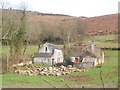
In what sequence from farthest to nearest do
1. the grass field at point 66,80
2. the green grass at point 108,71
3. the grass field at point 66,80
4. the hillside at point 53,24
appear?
the hillside at point 53,24, the green grass at point 108,71, the grass field at point 66,80, the grass field at point 66,80

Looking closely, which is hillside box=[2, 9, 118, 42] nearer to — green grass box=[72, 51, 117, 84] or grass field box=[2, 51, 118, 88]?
grass field box=[2, 51, 118, 88]

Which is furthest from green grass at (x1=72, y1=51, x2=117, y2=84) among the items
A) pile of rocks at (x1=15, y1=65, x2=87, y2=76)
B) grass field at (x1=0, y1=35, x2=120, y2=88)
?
pile of rocks at (x1=15, y1=65, x2=87, y2=76)

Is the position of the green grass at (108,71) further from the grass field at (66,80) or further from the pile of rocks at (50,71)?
the pile of rocks at (50,71)

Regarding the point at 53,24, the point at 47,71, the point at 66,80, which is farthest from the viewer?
the point at 53,24

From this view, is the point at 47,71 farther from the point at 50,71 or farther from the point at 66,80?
the point at 66,80

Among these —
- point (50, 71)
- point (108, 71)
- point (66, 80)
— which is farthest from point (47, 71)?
point (108, 71)

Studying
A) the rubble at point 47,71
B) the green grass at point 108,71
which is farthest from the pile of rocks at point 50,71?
the green grass at point 108,71

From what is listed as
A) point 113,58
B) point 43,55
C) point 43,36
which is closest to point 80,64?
point 43,55

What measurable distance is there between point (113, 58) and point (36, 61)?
12.1 meters

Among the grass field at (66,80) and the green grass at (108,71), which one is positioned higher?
the green grass at (108,71)

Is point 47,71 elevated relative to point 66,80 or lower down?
elevated

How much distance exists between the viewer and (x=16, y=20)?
46.6 m

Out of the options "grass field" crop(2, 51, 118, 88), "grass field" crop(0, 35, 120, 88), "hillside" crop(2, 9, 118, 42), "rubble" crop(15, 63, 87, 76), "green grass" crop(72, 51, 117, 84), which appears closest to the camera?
"grass field" crop(0, 35, 120, 88)

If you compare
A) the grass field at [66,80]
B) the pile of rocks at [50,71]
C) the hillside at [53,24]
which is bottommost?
the grass field at [66,80]
